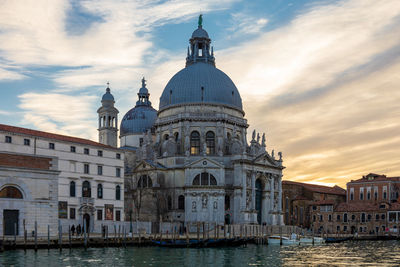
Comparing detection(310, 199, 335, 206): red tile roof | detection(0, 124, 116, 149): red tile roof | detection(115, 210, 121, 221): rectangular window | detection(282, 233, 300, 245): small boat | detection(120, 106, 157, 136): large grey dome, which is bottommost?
detection(282, 233, 300, 245): small boat

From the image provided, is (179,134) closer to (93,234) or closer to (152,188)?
(152,188)

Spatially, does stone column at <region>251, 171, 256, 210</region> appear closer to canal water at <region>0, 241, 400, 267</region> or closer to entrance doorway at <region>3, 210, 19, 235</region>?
canal water at <region>0, 241, 400, 267</region>

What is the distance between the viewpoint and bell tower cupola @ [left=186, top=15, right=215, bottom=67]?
257ft

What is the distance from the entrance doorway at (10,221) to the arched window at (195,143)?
3293 centimetres

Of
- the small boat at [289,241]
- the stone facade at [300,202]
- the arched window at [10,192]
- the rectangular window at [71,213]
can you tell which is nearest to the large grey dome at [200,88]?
the stone facade at [300,202]

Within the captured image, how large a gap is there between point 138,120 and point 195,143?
1815 centimetres

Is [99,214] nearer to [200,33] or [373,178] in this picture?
[200,33]

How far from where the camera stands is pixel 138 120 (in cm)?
8625

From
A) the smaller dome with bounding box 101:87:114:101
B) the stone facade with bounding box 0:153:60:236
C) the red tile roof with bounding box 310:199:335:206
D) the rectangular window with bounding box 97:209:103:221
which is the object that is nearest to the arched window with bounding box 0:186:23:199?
the stone facade with bounding box 0:153:60:236

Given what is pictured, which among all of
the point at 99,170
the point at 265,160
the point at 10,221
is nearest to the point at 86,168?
the point at 99,170

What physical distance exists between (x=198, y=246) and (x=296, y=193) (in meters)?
46.8

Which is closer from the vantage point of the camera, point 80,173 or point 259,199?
point 80,173

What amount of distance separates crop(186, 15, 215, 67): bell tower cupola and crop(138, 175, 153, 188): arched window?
1869 cm

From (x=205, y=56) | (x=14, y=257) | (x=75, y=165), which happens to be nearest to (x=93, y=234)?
(x=75, y=165)
